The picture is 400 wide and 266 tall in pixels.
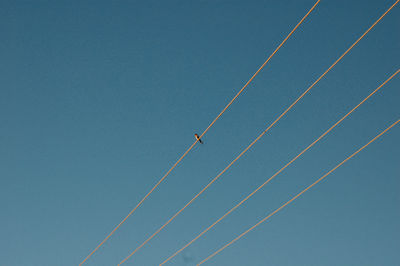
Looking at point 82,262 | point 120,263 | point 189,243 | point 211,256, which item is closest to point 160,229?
point 189,243

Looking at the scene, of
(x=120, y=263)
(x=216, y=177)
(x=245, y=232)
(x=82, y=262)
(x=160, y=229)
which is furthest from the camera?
(x=82, y=262)

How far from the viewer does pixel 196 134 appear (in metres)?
7.56

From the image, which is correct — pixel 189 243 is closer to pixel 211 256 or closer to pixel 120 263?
pixel 211 256

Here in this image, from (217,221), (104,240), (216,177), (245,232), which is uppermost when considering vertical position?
(104,240)

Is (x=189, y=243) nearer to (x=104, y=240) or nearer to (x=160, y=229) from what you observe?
(x=160, y=229)

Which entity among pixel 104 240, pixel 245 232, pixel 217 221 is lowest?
pixel 245 232

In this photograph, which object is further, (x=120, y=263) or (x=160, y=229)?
(x=120, y=263)

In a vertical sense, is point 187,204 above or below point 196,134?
below

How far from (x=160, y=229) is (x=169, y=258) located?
0.84 metres

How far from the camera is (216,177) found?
6.95 meters

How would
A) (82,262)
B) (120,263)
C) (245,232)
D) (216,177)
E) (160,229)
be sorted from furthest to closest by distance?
(82,262)
(120,263)
(160,229)
(245,232)
(216,177)

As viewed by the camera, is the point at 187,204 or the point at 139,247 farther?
the point at 139,247

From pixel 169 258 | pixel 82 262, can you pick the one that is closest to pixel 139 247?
pixel 169 258

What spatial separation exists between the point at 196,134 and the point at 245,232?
2385 millimetres
